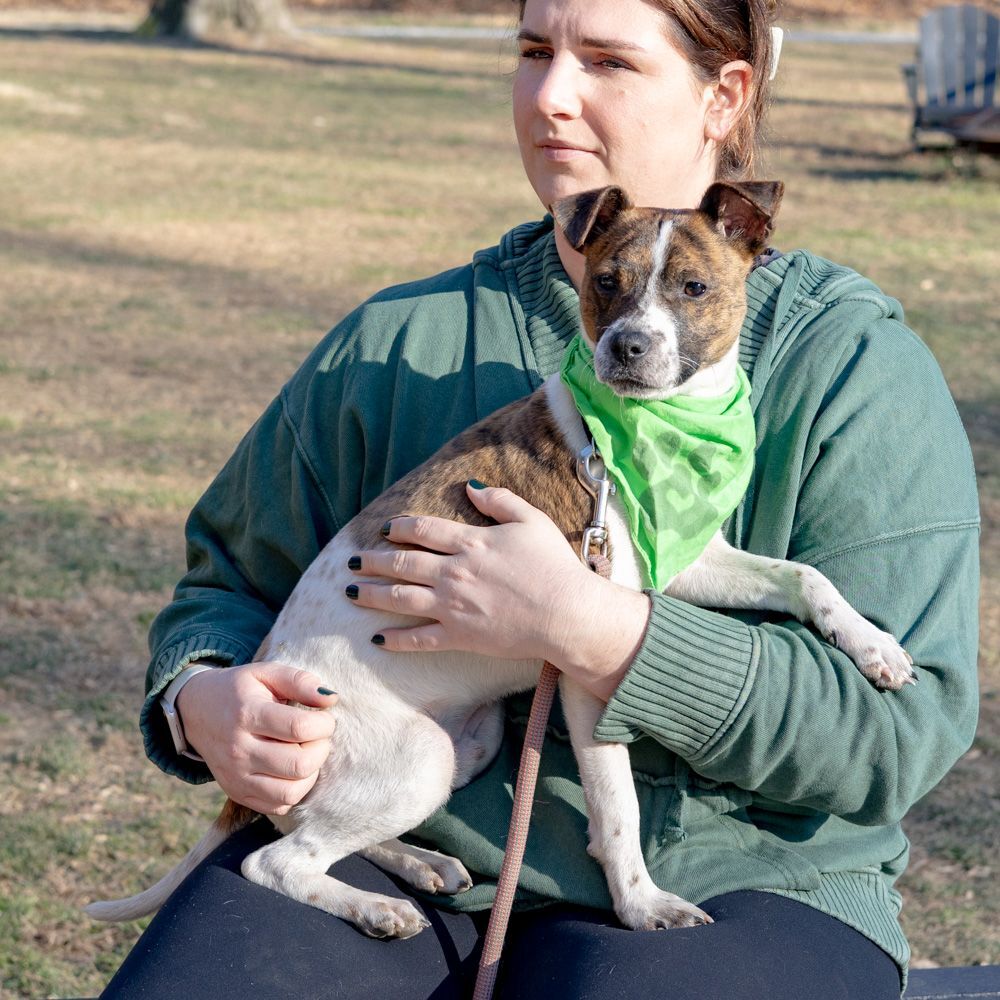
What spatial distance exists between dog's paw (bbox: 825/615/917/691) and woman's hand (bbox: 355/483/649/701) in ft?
1.30

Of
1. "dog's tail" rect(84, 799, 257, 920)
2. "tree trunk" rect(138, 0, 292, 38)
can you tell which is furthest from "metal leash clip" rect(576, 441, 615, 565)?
"tree trunk" rect(138, 0, 292, 38)

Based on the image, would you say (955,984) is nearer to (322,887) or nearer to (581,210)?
(322,887)

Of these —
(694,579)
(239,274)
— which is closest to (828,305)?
(694,579)

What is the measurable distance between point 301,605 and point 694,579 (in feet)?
2.74

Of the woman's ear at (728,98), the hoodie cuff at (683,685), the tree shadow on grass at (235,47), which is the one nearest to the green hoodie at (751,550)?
the hoodie cuff at (683,685)

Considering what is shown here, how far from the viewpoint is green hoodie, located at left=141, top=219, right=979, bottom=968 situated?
2.55 metres

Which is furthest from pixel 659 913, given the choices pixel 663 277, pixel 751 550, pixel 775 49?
pixel 775 49

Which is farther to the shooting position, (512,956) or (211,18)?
(211,18)

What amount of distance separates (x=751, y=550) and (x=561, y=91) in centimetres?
105

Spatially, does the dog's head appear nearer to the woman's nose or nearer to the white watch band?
the woman's nose

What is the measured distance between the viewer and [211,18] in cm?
2942

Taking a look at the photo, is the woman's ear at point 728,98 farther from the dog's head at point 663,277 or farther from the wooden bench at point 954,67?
the wooden bench at point 954,67

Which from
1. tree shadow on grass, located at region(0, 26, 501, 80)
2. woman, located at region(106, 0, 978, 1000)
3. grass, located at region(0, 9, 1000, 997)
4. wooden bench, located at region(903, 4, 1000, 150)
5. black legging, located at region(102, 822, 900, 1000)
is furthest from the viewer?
tree shadow on grass, located at region(0, 26, 501, 80)

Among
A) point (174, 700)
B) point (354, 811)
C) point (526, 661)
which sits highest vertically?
point (526, 661)
